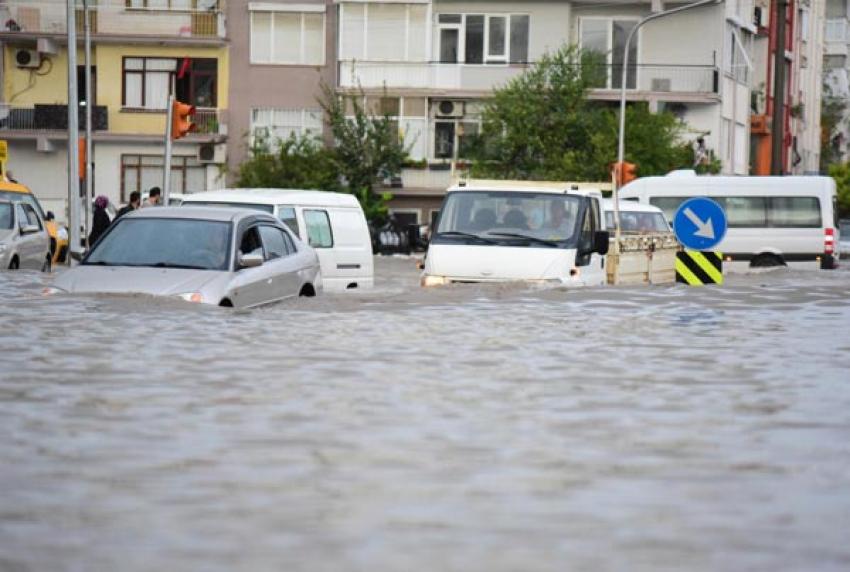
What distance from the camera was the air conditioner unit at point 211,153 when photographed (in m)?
63.6

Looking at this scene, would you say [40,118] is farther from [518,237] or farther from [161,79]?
[518,237]

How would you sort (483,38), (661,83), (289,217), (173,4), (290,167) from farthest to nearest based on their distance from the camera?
(661,83), (483,38), (173,4), (290,167), (289,217)

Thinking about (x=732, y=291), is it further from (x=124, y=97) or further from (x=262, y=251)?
(x=124, y=97)

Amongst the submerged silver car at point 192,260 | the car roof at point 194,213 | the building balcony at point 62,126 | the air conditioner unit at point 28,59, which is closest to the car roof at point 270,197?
the submerged silver car at point 192,260

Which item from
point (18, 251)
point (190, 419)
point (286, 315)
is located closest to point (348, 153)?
point (18, 251)

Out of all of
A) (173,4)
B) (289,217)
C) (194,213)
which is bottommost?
(289,217)

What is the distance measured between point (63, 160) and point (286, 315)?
47.8m

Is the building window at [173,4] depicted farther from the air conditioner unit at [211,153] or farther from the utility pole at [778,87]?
the utility pole at [778,87]

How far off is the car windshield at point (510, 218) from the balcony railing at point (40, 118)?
135ft

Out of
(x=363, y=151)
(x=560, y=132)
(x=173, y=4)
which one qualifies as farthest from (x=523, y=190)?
(x=173, y=4)

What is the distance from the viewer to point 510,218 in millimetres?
22828

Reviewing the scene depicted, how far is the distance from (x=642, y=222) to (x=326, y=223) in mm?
8684

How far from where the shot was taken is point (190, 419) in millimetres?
10164

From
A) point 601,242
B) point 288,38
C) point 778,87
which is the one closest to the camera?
point 601,242
